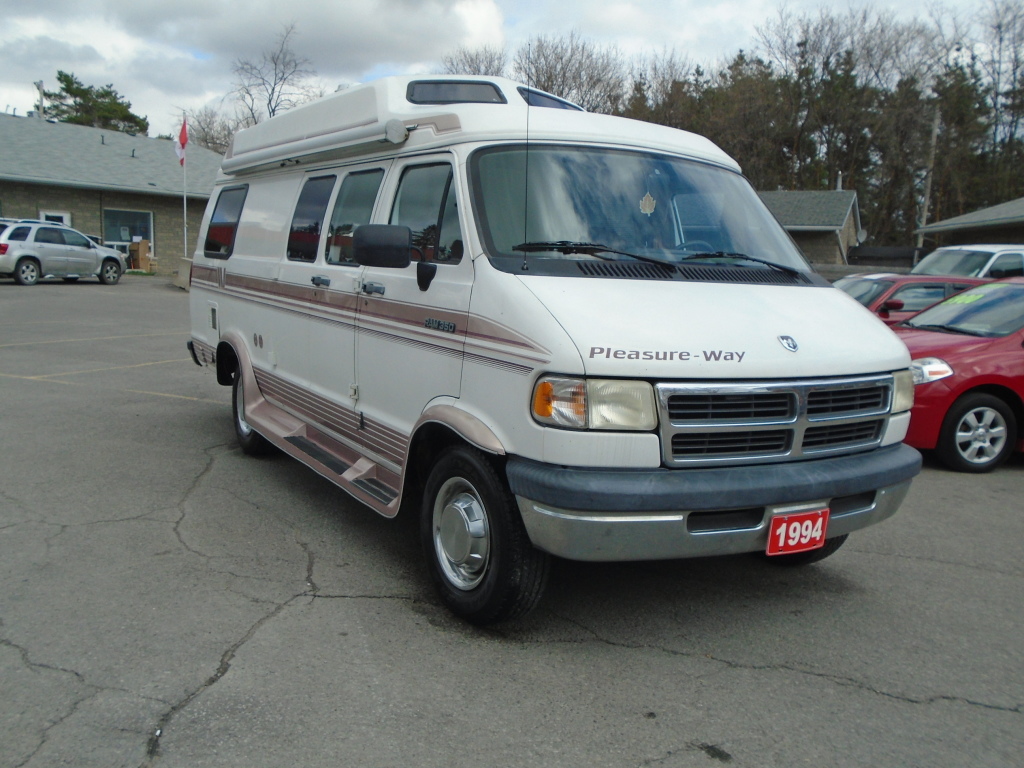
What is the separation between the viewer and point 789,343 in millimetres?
3760

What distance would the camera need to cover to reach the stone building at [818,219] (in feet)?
127

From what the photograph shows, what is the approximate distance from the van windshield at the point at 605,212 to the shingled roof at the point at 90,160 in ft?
101

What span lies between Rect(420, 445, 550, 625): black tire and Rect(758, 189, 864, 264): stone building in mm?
36598

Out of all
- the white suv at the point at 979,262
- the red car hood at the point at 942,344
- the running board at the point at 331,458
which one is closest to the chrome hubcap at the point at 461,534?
the running board at the point at 331,458

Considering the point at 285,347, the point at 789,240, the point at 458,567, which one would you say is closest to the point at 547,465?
the point at 458,567

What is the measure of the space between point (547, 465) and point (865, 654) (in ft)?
A: 5.51

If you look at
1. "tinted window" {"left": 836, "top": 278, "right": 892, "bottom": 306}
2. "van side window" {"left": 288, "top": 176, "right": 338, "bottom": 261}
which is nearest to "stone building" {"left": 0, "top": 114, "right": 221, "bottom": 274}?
"tinted window" {"left": 836, "top": 278, "right": 892, "bottom": 306}

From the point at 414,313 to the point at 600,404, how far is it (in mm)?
1328

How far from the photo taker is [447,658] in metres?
3.71

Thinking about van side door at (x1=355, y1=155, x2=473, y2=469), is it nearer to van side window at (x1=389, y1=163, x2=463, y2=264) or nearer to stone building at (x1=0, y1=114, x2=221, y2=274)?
van side window at (x1=389, y1=163, x2=463, y2=264)

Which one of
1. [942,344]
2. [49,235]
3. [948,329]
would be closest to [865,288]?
[948,329]

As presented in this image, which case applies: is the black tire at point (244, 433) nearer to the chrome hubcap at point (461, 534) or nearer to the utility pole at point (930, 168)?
the chrome hubcap at point (461, 534)

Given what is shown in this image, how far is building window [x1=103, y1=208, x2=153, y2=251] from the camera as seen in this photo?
3312 cm

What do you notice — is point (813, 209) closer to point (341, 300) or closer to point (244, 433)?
point (244, 433)
